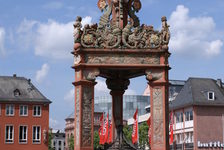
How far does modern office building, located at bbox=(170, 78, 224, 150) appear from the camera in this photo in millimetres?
62500

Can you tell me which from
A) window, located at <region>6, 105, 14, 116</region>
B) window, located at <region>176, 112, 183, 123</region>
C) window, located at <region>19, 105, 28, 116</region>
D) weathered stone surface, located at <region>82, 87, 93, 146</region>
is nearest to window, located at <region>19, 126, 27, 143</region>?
window, located at <region>19, 105, 28, 116</region>

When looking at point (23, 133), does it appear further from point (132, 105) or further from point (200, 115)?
point (132, 105)

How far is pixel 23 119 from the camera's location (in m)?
66.1

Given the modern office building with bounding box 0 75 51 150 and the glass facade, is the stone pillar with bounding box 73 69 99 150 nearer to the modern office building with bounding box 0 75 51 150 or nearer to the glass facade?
the modern office building with bounding box 0 75 51 150

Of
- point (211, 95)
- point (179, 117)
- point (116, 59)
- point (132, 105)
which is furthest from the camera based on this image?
point (132, 105)

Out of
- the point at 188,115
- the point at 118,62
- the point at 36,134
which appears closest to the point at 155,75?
the point at 118,62

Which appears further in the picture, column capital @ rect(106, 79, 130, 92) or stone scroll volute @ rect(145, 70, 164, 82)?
column capital @ rect(106, 79, 130, 92)

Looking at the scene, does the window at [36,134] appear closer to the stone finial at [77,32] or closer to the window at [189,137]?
the window at [189,137]

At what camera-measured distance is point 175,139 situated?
6981cm

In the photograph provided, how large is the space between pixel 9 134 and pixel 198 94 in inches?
1041

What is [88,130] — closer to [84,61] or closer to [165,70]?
[84,61]

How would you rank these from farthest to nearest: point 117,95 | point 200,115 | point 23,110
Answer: point 23,110
point 200,115
point 117,95

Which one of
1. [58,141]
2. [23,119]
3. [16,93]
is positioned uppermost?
[16,93]

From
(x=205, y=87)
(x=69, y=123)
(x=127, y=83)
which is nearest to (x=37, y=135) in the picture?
(x=205, y=87)
